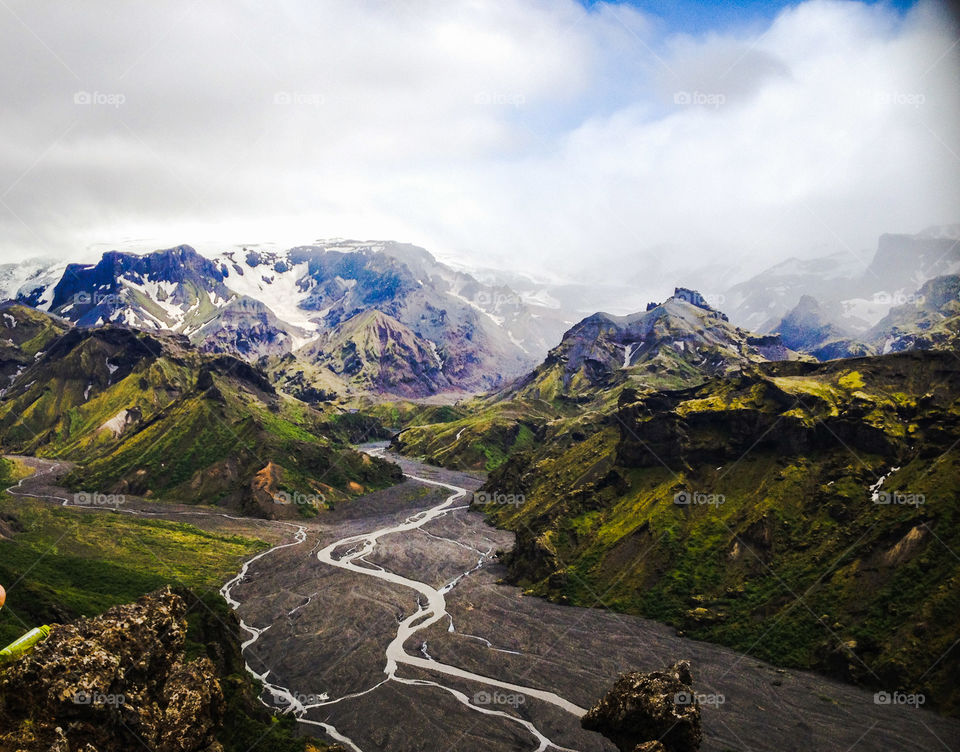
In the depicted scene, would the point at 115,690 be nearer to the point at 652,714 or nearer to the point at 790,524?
the point at 652,714

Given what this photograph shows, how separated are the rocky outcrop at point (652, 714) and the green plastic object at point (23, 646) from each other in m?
42.1

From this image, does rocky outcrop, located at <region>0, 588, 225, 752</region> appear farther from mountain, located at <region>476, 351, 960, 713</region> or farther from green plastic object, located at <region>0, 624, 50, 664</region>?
mountain, located at <region>476, 351, 960, 713</region>

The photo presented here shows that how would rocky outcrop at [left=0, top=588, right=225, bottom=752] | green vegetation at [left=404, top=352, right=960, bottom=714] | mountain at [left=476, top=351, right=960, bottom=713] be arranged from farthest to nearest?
mountain at [left=476, top=351, right=960, bottom=713] → green vegetation at [left=404, top=352, right=960, bottom=714] → rocky outcrop at [left=0, top=588, right=225, bottom=752]

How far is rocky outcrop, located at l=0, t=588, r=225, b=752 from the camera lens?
36.9 metres

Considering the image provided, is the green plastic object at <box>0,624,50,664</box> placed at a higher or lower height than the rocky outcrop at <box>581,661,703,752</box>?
higher

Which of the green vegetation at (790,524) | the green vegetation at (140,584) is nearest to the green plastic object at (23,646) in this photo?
the green vegetation at (140,584)

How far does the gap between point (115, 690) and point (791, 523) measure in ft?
410

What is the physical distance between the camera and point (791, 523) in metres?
128

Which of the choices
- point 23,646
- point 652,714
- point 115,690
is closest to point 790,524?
point 652,714

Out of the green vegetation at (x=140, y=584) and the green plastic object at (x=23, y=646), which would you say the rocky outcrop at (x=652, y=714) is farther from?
the green vegetation at (x=140, y=584)

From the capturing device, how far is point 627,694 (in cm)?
5162

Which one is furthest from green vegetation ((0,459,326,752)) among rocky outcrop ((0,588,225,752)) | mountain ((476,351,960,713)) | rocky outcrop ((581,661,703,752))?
mountain ((476,351,960,713))

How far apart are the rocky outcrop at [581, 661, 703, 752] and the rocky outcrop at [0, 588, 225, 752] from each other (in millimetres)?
33064

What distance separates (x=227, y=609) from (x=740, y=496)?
369 ft
